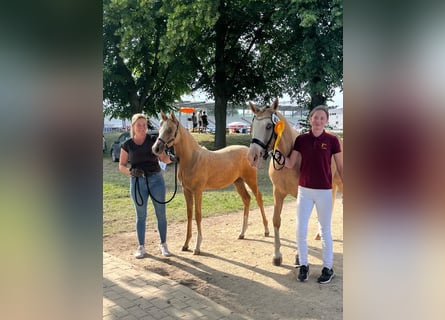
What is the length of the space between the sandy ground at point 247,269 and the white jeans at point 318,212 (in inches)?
17.7

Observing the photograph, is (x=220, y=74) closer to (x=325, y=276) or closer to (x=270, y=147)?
(x=270, y=147)

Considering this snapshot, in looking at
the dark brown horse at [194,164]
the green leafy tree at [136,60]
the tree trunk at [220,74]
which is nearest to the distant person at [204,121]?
the green leafy tree at [136,60]

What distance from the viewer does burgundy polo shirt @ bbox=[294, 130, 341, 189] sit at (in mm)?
3748

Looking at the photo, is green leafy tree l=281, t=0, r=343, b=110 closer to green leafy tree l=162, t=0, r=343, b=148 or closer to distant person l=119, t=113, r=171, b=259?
green leafy tree l=162, t=0, r=343, b=148

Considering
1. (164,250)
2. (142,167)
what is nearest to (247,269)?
(164,250)

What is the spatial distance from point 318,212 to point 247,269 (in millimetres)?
1288

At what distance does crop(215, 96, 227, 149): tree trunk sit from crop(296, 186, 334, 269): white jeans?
12.5 m

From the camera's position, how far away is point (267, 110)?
4148 mm

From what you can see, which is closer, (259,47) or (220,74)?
(220,74)

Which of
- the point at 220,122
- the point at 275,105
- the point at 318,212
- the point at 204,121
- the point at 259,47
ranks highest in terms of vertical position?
the point at 259,47

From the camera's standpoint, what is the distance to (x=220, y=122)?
1686cm
